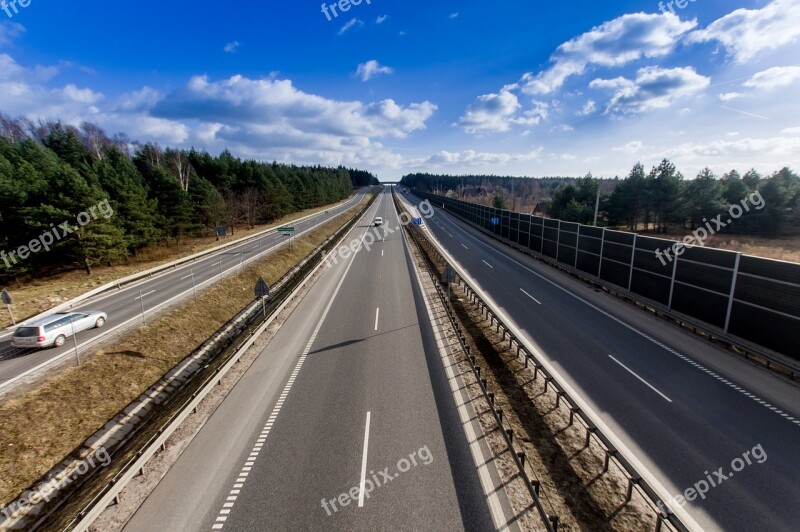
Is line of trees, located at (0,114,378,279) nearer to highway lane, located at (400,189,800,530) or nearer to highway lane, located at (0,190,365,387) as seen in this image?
highway lane, located at (0,190,365,387)

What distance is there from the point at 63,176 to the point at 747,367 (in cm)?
5048

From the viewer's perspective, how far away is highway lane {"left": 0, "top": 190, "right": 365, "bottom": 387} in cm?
1590

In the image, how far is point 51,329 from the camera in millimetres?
16797

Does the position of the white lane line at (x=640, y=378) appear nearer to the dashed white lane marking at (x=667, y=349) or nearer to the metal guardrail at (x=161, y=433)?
the dashed white lane marking at (x=667, y=349)

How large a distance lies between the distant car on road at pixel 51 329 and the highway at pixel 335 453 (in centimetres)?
1039

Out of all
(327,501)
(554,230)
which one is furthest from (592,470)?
(554,230)

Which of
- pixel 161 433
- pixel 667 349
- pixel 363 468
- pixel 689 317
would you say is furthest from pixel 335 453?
pixel 689 317

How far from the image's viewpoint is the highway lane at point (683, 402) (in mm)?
8359

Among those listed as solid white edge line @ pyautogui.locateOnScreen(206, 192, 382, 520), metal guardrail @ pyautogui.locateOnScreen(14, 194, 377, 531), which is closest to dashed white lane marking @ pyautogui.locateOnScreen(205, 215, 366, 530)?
solid white edge line @ pyautogui.locateOnScreen(206, 192, 382, 520)

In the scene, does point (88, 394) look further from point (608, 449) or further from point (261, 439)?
point (608, 449)

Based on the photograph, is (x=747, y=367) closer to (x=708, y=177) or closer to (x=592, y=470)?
(x=592, y=470)

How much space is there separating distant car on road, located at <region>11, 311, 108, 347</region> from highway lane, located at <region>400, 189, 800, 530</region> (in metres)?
23.3

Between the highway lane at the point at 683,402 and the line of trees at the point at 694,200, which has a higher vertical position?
the line of trees at the point at 694,200

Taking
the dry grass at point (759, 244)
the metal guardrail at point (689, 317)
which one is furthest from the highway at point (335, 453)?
the dry grass at point (759, 244)
